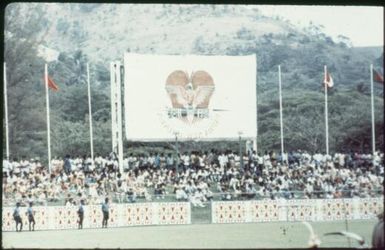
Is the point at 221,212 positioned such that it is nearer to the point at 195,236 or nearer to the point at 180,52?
the point at 195,236

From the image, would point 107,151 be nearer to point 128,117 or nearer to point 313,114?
point 128,117

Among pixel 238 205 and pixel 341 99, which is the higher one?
pixel 341 99

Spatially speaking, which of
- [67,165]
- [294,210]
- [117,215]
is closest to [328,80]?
[294,210]

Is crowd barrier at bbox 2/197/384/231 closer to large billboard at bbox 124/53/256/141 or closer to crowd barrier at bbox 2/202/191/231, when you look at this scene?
crowd barrier at bbox 2/202/191/231

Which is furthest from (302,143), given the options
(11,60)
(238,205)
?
(11,60)

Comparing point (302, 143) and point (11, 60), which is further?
point (302, 143)

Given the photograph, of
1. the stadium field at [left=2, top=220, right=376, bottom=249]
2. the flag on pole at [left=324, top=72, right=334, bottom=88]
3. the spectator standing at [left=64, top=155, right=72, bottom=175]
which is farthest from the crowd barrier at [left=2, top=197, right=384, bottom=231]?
the flag on pole at [left=324, top=72, right=334, bottom=88]
